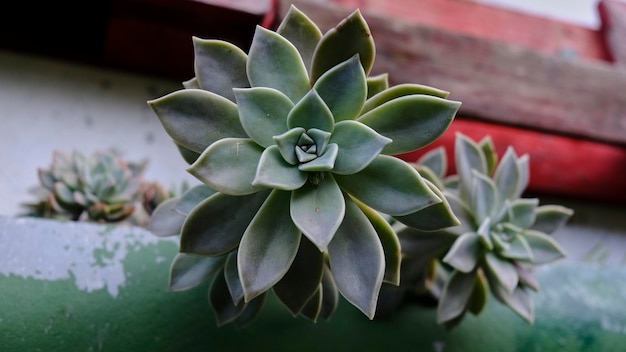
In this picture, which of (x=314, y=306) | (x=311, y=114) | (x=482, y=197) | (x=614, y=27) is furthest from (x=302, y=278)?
(x=614, y=27)

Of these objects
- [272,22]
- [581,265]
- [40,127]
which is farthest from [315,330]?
[40,127]

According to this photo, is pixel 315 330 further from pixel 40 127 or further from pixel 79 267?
pixel 40 127

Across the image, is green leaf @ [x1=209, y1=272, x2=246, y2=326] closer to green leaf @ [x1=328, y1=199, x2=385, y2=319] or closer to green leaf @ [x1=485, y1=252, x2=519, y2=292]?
green leaf @ [x1=328, y1=199, x2=385, y2=319]

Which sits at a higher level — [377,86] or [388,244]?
[377,86]

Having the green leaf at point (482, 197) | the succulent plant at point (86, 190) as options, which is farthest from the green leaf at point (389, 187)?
the succulent plant at point (86, 190)

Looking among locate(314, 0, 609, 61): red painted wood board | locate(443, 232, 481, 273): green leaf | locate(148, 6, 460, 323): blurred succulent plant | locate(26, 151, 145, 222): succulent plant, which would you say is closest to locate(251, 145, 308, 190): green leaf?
locate(148, 6, 460, 323): blurred succulent plant

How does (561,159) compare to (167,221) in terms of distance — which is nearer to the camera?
(167,221)

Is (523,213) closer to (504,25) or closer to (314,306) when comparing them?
(314,306)
